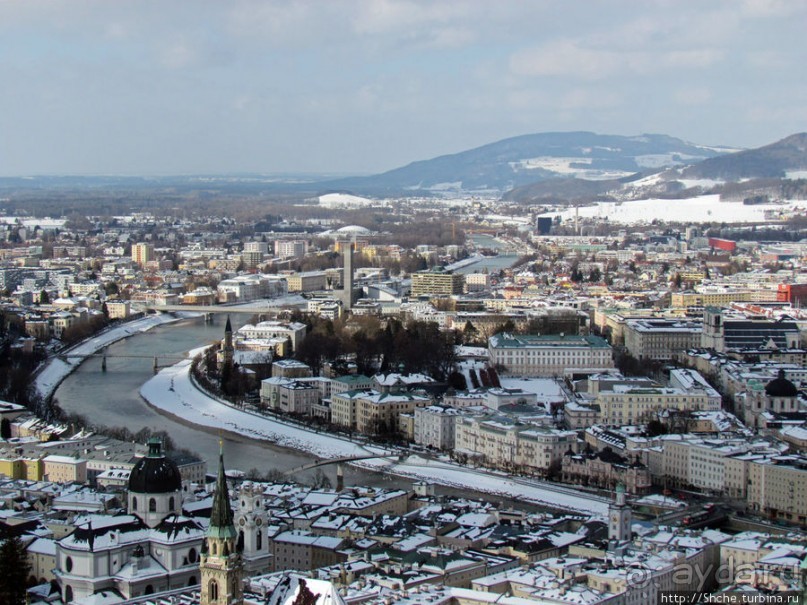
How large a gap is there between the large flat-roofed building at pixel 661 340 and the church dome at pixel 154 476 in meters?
12.1

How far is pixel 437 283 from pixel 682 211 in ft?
90.3

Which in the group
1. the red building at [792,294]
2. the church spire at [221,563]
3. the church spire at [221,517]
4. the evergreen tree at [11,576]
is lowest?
the red building at [792,294]

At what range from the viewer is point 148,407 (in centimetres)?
1761

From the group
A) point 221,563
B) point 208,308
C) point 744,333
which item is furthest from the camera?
point 208,308

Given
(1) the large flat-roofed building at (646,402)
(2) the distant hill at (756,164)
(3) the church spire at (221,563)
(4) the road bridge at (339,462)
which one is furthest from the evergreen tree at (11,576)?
(2) the distant hill at (756,164)

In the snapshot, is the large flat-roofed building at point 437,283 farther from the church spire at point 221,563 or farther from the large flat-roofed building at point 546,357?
the church spire at point 221,563

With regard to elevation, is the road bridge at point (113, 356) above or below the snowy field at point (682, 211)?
below

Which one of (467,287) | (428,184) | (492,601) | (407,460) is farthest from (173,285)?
(428,184)

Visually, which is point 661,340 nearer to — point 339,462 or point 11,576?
point 339,462

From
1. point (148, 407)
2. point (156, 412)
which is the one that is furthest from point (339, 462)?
point (148, 407)

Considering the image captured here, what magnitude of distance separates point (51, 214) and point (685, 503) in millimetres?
54352

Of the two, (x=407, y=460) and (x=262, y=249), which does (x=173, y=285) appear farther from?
(x=407, y=460)

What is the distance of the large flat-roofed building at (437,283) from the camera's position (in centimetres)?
3070

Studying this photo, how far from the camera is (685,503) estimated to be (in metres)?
12.4
